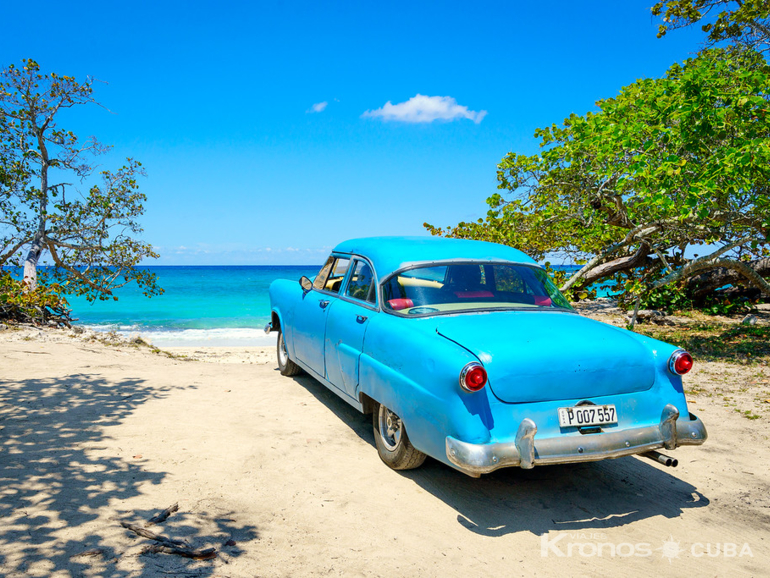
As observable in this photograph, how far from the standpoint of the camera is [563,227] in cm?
1330

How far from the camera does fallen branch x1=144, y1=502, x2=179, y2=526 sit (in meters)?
3.33

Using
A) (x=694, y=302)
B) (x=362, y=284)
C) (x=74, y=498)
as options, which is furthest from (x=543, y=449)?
(x=694, y=302)

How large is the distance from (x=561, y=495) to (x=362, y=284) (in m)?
2.49

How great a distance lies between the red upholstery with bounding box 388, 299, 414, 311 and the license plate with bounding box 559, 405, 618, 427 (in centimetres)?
149

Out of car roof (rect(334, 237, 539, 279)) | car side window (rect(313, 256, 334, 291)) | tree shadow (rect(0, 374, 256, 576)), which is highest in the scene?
car roof (rect(334, 237, 539, 279))

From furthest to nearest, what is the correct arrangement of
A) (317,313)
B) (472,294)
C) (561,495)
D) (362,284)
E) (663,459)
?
(317,313)
(362,284)
(472,294)
(561,495)
(663,459)

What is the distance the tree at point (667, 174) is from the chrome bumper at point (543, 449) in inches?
206

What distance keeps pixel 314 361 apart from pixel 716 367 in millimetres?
6319

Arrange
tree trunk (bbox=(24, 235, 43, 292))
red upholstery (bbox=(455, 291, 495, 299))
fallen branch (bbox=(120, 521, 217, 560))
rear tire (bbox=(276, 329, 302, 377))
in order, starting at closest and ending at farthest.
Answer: fallen branch (bbox=(120, 521, 217, 560)), red upholstery (bbox=(455, 291, 495, 299)), rear tire (bbox=(276, 329, 302, 377)), tree trunk (bbox=(24, 235, 43, 292))

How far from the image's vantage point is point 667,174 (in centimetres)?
777

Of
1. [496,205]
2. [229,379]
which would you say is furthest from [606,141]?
[229,379]

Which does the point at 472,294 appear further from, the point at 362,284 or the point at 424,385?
the point at 424,385

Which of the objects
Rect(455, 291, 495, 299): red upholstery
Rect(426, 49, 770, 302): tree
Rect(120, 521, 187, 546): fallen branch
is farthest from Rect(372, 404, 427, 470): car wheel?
Rect(426, 49, 770, 302): tree

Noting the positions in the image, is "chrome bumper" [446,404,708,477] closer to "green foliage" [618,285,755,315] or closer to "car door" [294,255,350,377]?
"car door" [294,255,350,377]
